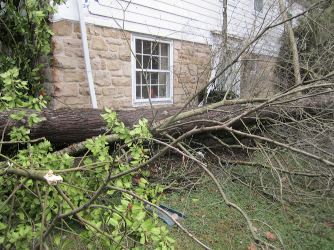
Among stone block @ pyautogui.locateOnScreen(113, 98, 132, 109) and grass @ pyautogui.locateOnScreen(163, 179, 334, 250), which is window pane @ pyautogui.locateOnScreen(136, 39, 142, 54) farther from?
grass @ pyautogui.locateOnScreen(163, 179, 334, 250)

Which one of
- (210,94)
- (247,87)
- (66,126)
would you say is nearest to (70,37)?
(66,126)

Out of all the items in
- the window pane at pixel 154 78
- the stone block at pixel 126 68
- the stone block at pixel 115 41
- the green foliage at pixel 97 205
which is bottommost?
the green foliage at pixel 97 205

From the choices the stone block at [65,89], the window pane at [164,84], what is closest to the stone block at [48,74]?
the stone block at [65,89]

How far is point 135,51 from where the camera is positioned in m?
5.59

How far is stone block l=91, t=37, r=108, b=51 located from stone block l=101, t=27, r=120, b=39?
15cm

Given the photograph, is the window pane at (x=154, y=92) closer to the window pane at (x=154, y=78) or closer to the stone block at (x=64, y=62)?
the window pane at (x=154, y=78)

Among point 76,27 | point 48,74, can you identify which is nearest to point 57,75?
point 48,74

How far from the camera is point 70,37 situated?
14.9ft

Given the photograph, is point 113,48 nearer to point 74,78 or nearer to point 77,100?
point 74,78

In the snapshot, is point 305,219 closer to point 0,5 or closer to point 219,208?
point 219,208

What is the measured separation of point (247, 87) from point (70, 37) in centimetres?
431

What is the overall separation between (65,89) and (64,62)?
502 mm

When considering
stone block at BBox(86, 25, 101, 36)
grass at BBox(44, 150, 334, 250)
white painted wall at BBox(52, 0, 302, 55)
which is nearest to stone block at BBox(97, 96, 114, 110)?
stone block at BBox(86, 25, 101, 36)

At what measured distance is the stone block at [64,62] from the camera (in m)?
4.39
